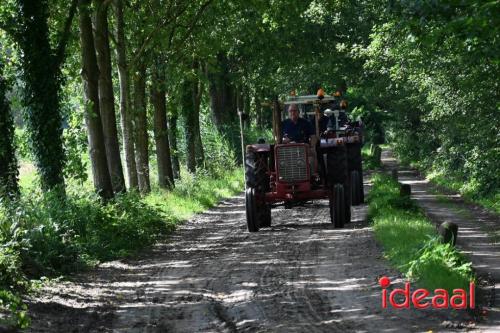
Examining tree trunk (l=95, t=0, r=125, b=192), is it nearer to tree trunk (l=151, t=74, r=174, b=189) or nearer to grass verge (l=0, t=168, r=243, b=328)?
grass verge (l=0, t=168, r=243, b=328)

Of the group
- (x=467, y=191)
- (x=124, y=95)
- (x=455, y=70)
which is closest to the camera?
(x=124, y=95)

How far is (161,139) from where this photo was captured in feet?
89.5

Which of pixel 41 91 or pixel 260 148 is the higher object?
pixel 41 91

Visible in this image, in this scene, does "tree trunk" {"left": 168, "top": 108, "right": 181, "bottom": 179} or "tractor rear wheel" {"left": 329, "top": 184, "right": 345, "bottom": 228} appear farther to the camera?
"tree trunk" {"left": 168, "top": 108, "right": 181, "bottom": 179}

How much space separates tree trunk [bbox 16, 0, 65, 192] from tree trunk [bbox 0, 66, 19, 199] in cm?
40

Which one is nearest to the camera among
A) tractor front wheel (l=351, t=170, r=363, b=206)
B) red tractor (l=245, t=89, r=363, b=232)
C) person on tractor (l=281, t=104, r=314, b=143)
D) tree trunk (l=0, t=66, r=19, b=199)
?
tree trunk (l=0, t=66, r=19, b=199)

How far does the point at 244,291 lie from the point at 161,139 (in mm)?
16692

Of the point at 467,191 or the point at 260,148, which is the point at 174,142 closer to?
the point at 467,191

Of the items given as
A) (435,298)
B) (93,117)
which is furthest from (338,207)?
(435,298)

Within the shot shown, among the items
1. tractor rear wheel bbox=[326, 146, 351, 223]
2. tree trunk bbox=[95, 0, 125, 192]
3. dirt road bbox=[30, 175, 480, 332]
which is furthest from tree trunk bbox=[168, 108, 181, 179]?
dirt road bbox=[30, 175, 480, 332]

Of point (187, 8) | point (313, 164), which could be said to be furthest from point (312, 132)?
point (187, 8)

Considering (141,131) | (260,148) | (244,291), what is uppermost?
(141,131)

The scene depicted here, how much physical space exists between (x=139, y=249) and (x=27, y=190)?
9.47ft

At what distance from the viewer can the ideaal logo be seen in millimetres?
9117
